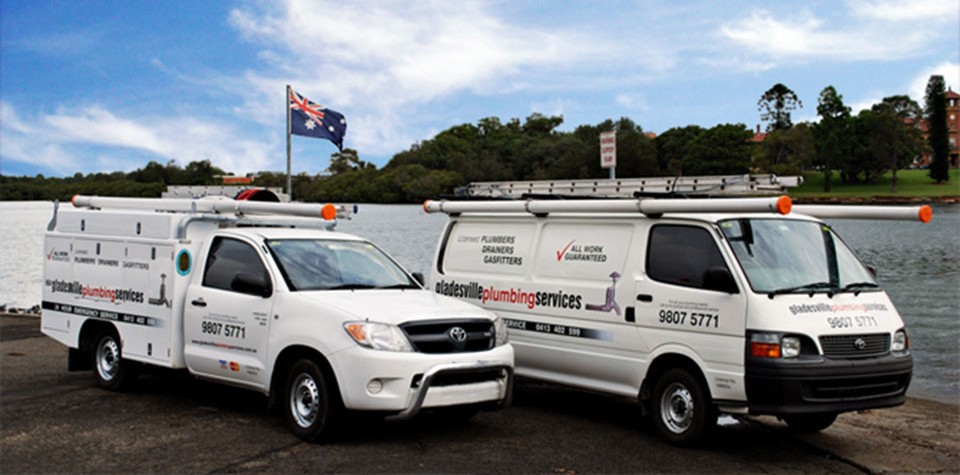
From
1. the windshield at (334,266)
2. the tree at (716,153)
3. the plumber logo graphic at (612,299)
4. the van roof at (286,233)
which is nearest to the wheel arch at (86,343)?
the van roof at (286,233)

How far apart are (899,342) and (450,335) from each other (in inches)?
156

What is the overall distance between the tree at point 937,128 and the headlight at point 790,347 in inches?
5664

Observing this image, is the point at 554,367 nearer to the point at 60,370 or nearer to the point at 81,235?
the point at 81,235

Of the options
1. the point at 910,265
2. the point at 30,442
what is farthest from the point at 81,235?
the point at 910,265

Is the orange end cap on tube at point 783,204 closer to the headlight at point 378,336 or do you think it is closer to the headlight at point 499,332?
the headlight at point 499,332

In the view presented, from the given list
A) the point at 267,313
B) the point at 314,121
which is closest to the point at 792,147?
the point at 314,121

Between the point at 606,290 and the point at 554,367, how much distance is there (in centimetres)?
106

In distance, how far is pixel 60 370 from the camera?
502 inches

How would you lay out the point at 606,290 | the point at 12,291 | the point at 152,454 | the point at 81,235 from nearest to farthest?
the point at 152,454
the point at 606,290
the point at 81,235
the point at 12,291

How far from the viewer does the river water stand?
1872cm

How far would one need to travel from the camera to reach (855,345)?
8.41 m

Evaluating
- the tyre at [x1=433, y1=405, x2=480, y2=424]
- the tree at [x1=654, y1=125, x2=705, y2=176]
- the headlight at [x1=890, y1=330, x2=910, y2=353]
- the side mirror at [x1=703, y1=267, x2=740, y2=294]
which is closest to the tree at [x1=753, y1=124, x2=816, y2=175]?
the tree at [x1=654, y1=125, x2=705, y2=176]

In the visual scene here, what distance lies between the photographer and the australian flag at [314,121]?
22453 millimetres

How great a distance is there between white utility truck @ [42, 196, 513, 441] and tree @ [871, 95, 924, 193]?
133 metres
